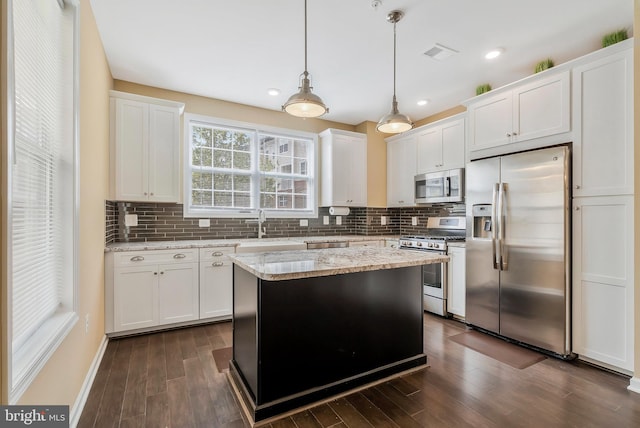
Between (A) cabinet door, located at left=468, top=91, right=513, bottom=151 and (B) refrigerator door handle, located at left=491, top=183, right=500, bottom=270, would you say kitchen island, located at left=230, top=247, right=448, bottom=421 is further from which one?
(A) cabinet door, located at left=468, top=91, right=513, bottom=151

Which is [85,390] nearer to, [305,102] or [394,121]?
[305,102]

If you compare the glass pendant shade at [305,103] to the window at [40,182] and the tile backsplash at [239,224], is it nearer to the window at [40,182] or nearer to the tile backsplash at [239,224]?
the window at [40,182]

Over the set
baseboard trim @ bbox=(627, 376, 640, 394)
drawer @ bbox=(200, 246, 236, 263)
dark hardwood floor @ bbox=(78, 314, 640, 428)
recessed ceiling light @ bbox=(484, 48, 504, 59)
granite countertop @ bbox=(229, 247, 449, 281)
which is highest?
recessed ceiling light @ bbox=(484, 48, 504, 59)

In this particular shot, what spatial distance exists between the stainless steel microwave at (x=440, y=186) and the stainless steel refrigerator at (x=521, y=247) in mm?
434

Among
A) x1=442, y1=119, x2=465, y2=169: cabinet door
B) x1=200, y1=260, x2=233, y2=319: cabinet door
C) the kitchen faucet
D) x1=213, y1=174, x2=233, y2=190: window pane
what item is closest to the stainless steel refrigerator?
x1=442, y1=119, x2=465, y2=169: cabinet door

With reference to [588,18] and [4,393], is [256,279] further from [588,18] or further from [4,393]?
[588,18]

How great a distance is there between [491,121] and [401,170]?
5.55 feet

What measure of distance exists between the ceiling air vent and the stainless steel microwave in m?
1.39

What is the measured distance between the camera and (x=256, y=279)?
185cm

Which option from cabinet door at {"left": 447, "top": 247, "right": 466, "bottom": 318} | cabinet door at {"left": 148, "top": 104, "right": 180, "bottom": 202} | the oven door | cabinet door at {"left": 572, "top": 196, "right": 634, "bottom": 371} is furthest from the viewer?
the oven door

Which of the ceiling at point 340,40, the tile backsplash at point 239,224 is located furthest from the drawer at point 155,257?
the ceiling at point 340,40

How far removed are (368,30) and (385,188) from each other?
2865 millimetres

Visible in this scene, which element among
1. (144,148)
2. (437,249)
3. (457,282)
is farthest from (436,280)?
(144,148)

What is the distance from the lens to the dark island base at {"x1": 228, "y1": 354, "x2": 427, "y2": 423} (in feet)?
5.98
